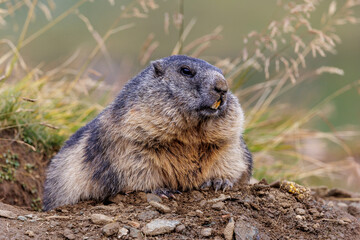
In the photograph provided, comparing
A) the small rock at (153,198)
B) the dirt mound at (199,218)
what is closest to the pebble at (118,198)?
the dirt mound at (199,218)

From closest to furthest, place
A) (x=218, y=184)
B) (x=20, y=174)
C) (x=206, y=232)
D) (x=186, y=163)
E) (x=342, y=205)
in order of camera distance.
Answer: (x=206, y=232), (x=186, y=163), (x=218, y=184), (x=342, y=205), (x=20, y=174)

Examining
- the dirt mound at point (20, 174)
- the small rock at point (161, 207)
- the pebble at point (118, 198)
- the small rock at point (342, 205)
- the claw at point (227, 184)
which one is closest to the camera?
the small rock at point (161, 207)

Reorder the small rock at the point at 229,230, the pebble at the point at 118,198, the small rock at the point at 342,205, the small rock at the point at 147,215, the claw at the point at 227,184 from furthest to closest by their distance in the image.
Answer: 1. the small rock at the point at 342,205
2. the claw at the point at 227,184
3. the pebble at the point at 118,198
4. the small rock at the point at 147,215
5. the small rock at the point at 229,230

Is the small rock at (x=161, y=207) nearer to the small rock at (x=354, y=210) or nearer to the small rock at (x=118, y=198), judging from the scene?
the small rock at (x=118, y=198)

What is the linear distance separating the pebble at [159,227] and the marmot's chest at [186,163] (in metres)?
0.66

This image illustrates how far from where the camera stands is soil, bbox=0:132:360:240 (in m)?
3.86

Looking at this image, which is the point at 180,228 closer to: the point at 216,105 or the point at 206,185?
the point at 206,185

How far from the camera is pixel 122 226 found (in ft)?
12.8

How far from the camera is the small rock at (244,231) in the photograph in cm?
381

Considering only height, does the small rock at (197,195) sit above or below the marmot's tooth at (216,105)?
below

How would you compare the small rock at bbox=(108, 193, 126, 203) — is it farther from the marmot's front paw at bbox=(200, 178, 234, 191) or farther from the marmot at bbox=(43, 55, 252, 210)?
the marmot's front paw at bbox=(200, 178, 234, 191)

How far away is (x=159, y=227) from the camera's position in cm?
386

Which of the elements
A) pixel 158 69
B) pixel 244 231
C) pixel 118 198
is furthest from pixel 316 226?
pixel 158 69

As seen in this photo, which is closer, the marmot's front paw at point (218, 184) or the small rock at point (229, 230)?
the small rock at point (229, 230)
